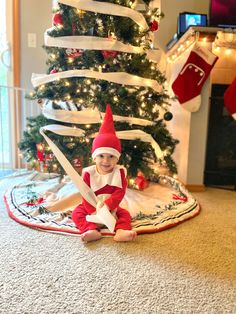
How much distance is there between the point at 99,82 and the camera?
180cm

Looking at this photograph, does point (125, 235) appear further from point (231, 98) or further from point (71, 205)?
point (231, 98)

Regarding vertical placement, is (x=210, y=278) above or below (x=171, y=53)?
below

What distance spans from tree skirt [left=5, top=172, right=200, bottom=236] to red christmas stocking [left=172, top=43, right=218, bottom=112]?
57cm

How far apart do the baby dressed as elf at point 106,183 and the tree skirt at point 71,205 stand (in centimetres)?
6

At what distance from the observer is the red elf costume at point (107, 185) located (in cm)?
141

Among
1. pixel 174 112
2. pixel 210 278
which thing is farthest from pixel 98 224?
pixel 174 112

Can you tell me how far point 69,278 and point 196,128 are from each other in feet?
4.92

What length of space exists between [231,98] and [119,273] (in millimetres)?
1536

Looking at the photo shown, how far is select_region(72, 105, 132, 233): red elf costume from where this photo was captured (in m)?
1.41

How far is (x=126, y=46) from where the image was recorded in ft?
5.63

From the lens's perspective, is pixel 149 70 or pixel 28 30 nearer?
pixel 149 70

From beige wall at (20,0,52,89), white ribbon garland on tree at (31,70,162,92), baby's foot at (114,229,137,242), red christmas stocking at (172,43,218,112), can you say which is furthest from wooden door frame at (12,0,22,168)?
baby's foot at (114,229,137,242)

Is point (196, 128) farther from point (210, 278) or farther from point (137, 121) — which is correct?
point (210, 278)

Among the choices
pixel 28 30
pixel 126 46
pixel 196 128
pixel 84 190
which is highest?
pixel 28 30
